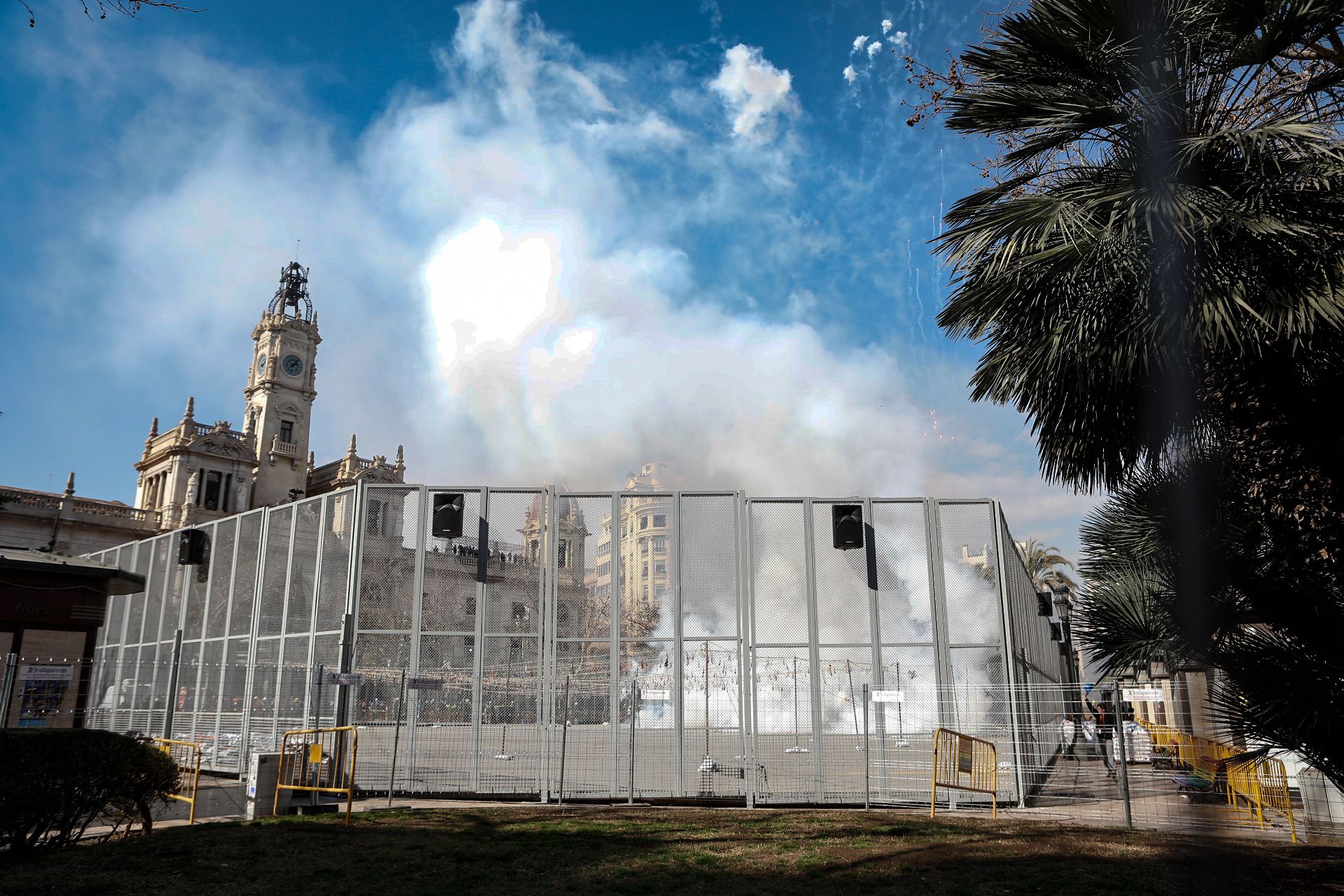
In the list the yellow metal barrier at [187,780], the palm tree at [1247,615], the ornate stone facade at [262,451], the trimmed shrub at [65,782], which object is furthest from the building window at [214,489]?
the palm tree at [1247,615]

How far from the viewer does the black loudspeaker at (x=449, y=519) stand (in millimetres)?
17438

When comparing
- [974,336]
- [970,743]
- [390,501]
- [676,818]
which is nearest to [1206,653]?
[974,336]

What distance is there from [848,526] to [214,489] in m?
67.1

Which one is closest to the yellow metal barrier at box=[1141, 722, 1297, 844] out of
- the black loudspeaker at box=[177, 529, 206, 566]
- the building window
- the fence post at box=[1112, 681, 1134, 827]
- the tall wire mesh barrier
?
the tall wire mesh barrier

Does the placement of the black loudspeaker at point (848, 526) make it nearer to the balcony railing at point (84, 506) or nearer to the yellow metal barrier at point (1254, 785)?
the yellow metal barrier at point (1254, 785)

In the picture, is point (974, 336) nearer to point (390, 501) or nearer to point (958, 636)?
point (958, 636)

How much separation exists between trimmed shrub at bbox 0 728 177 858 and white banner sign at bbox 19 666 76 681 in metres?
4.43

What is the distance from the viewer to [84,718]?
14.7 m

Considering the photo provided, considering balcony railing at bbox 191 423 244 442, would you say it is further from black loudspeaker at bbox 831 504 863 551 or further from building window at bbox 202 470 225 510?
black loudspeaker at bbox 831 504 863 551

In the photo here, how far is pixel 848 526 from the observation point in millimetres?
16156

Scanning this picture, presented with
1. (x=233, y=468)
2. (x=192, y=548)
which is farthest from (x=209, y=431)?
(x=192, y=548)

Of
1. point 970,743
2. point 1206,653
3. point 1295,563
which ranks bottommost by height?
point 970,743

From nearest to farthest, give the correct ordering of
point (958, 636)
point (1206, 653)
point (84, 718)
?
point (1206, 653) < point (84, 718) < point (958, 636)

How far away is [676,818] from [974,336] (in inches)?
309
